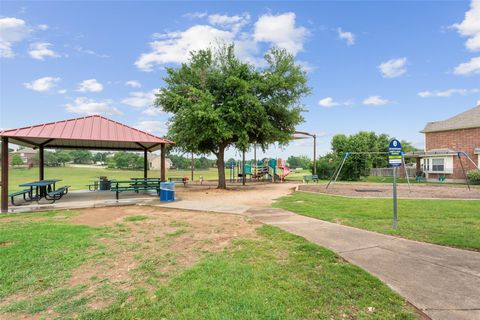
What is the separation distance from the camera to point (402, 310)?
289 cm

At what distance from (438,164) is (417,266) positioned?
2911 centimetres

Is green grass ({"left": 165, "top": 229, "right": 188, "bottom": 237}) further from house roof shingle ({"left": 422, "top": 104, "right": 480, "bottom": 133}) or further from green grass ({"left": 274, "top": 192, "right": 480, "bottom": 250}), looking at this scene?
house roof shingle ({"left": 422, "top": 104, "right": 480, "bottom": 133})

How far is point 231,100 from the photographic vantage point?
16.2 metres

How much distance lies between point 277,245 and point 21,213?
9.60 metres

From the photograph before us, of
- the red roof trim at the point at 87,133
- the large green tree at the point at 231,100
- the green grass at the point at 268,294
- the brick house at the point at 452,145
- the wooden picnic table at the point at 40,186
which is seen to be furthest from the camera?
the brick house at the point at 452,145

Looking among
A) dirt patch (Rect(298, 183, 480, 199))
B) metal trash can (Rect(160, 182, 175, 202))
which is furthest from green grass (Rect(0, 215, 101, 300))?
dirt patch (Rect(298, 183, 480, 199))

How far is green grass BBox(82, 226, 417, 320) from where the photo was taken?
9.37 feet

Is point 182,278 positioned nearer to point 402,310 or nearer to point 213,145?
point 402,310

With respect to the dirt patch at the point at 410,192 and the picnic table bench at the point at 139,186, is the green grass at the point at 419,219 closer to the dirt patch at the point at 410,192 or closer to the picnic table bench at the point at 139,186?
the dirt patch at the point at 410,192

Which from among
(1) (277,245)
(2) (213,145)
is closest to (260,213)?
(1) (277,245)

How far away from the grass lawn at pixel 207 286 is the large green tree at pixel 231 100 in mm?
10469

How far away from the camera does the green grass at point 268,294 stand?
2.86 m

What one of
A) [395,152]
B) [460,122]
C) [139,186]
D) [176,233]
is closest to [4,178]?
[139,186]

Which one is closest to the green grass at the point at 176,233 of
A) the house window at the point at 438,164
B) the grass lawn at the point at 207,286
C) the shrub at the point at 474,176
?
the grass lawn at the point at 207,286
